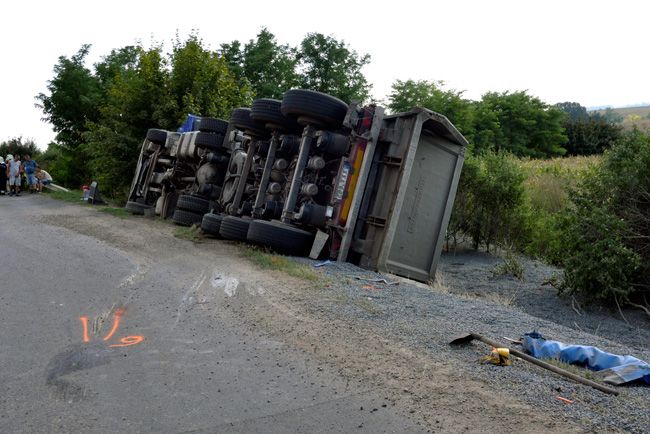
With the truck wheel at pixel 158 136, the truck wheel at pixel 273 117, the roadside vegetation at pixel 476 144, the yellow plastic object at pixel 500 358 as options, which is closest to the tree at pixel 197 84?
the roadside vegetation at pixel 476 144

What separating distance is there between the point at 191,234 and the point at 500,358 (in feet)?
25.8

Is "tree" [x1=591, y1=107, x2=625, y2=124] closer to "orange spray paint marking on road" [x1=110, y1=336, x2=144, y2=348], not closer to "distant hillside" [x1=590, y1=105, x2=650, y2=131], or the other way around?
"distant hillside" [x1=590, y1=105, x2=650, y2=131]

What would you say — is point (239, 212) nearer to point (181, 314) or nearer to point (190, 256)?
point (190, 256)

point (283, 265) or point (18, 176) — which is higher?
point (283, 265)

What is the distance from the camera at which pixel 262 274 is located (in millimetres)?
7160

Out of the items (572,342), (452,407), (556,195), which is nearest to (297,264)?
(572,342)

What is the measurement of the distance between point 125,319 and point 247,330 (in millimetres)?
1069

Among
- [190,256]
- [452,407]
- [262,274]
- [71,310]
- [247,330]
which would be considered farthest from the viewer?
[190,256]

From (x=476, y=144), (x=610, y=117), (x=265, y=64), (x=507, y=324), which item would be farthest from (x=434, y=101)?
(x=610, y=117)

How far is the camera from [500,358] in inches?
156

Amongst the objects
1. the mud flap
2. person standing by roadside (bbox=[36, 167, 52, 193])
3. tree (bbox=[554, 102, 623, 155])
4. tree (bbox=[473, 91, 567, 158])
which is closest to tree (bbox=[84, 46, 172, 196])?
person standing by roadside (bbox=[36, 167, 52, 193])

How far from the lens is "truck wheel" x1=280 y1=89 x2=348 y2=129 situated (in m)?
8.95

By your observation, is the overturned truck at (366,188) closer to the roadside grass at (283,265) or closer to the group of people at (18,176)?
the roadside grass at (283,265)

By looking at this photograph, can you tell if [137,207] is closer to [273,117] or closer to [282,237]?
[273,117]
